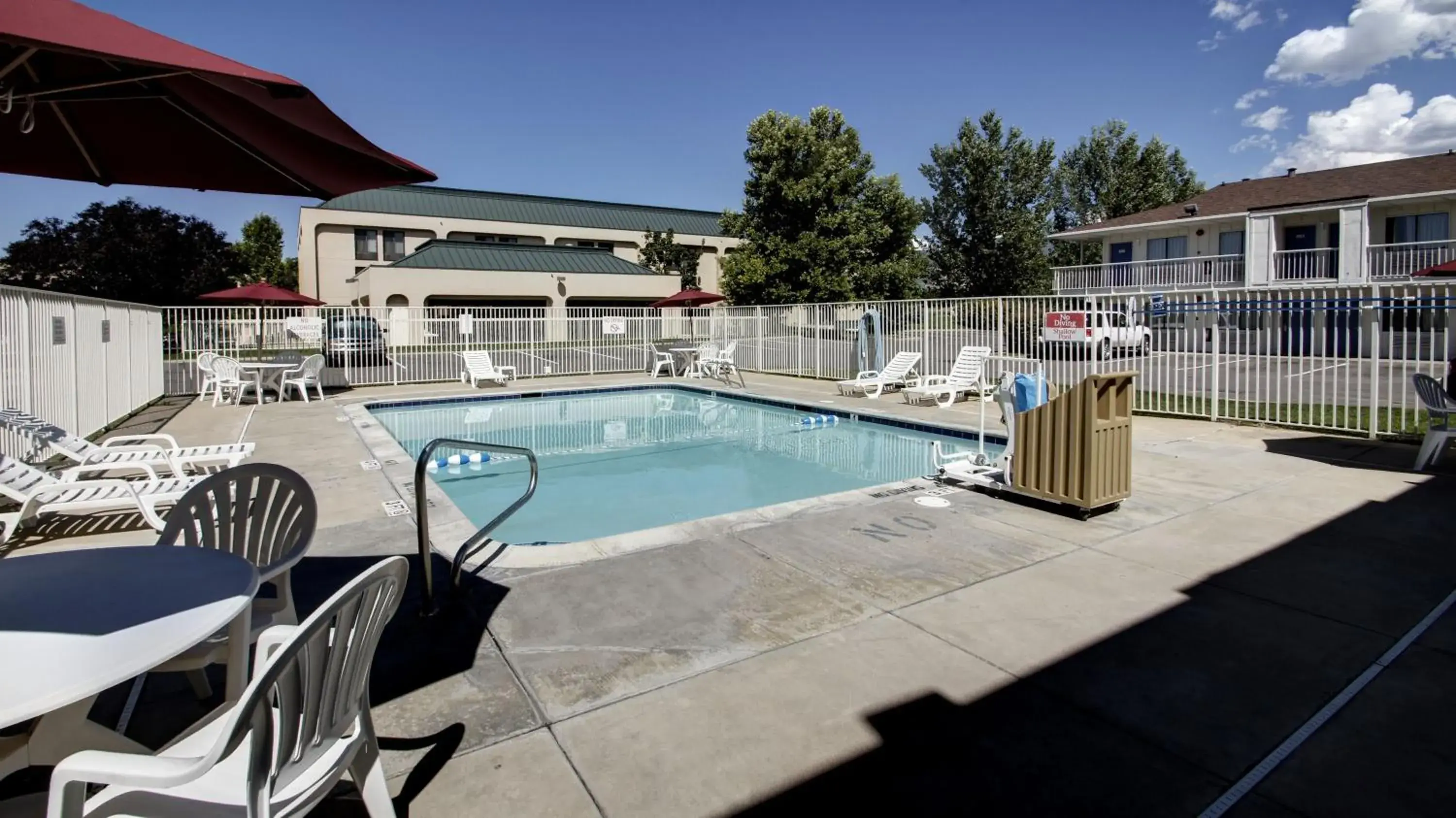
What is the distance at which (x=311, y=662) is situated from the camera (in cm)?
168

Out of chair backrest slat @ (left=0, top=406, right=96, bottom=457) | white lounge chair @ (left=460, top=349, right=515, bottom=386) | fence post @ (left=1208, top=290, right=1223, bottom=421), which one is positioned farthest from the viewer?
white lounge chair @ (left=460, top=349, right=515, bottom=386)

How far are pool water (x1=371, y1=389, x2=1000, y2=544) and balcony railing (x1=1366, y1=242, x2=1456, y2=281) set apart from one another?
2060 centimetres

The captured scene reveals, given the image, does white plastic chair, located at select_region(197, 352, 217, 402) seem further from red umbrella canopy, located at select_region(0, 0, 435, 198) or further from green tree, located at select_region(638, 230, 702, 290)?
green tree, located at select_region(638, 230, 702, 290)

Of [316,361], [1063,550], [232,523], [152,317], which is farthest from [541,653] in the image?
[152,317]

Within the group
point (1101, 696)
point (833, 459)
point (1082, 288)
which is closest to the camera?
point (1101, 696)

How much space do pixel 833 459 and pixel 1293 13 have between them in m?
20.3

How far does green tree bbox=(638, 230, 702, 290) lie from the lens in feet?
150

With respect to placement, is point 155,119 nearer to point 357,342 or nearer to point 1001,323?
point 1001,323

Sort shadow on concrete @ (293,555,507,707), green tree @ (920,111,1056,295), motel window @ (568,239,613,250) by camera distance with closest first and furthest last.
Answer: shadow on concrete @ (293,555,507,707), green tree @ (920,111,1056,295), motel window @ (568,239,613,250)

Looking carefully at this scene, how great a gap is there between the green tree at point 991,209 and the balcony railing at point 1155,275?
310 cm

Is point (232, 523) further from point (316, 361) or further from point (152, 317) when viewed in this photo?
point (152, 317)

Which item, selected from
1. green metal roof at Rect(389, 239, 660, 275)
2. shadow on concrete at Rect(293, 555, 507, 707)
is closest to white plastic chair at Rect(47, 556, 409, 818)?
shadow on concrete at Rect(293, 555, 507, 707)

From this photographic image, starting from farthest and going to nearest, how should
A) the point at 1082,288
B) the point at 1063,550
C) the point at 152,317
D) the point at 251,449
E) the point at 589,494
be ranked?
the point at 1082,288, the point at 152,317, the point at 589,494, the point at 251,449, the point at 1063,550

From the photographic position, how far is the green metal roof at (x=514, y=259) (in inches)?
1324
